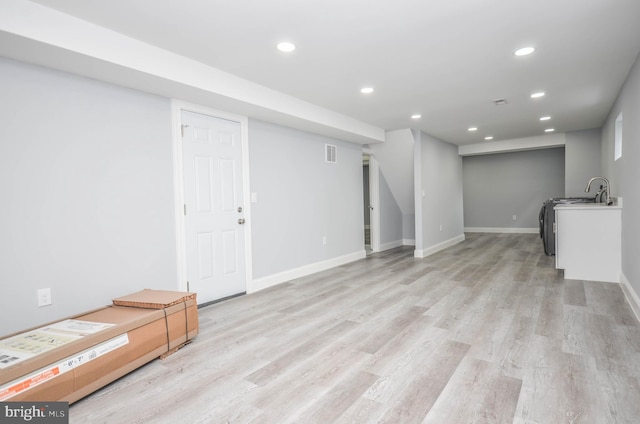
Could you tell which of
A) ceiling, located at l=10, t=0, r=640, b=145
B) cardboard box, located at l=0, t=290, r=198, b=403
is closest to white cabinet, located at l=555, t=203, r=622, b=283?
ceiling, located at l=10, t=0, r=640, b=145

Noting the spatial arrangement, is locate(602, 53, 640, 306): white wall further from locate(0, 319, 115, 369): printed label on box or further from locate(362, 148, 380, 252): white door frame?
locate(0, 319, 115, 369): printed label on box

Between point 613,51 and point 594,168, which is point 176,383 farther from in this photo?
point 594,168

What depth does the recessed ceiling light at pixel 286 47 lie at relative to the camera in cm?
265

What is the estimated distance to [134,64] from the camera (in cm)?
254

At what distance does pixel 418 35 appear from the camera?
100 inches

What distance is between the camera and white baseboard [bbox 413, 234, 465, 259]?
6105mm

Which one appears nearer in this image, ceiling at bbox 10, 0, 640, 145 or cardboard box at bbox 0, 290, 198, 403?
cardboard box at bbox 0, 290, 198, 403

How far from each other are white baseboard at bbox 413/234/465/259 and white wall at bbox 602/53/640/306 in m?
2.79

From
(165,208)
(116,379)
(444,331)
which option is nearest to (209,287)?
(165,208)

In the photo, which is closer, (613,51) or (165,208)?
(613,51)

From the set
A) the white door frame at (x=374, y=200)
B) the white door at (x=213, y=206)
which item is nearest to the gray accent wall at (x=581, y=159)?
the white door frame at (x=374, y=200)

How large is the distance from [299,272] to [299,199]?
1.02m

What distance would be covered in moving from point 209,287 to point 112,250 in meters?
1.10

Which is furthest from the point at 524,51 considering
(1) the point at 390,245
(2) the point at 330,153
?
(1) the point at 390,245
